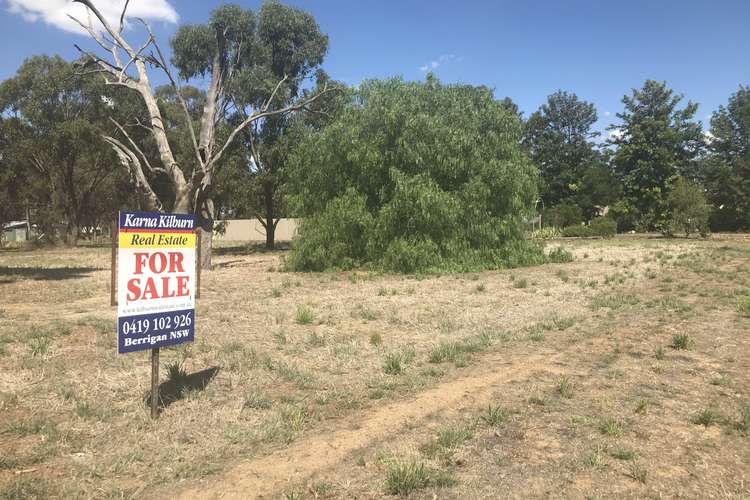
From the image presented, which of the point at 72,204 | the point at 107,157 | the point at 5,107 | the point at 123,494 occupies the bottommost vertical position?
the point at 123,494

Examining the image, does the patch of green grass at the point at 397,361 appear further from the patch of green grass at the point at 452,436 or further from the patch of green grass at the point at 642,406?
the patch of green grass at the point at 642,406

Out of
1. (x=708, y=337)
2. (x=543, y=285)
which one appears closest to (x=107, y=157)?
(x=543, y=285)

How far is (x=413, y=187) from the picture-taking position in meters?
16.1

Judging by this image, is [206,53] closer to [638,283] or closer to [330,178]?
[330,178]

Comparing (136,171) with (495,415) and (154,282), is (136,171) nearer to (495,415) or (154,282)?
(154,282)

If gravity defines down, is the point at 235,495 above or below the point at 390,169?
below

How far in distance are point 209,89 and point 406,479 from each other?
787 inches

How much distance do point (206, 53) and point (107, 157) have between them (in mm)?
15698

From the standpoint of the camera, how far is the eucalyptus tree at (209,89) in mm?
18344

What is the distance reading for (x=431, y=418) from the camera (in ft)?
15.4

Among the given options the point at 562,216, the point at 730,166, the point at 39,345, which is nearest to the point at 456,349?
the point at 39,345

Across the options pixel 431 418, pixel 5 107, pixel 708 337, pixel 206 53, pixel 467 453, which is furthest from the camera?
pixel 5 107

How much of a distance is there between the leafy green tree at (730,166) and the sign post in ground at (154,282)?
48.6m

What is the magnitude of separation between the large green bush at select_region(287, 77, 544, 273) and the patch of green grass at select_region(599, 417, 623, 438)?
11.5 metres
